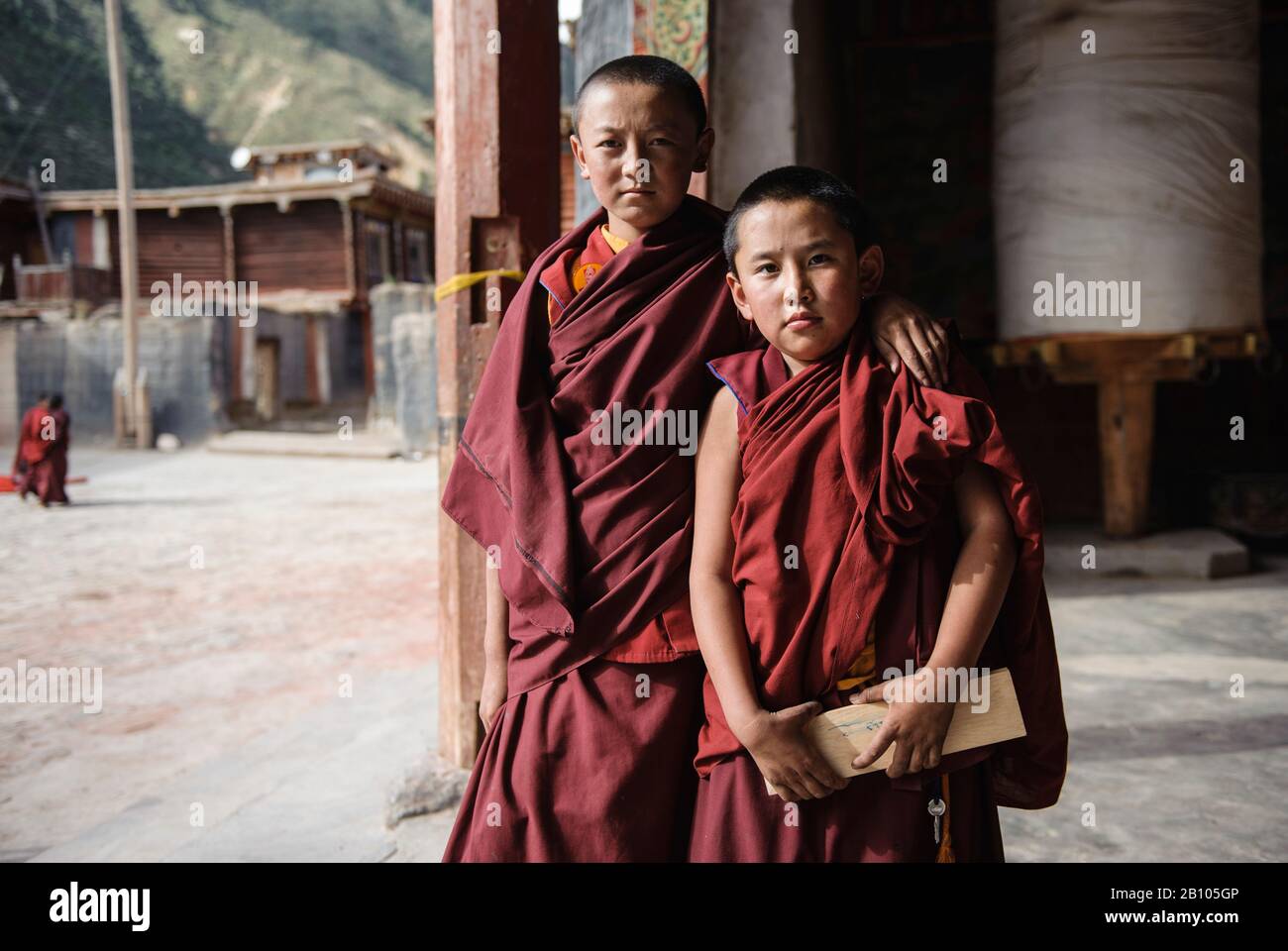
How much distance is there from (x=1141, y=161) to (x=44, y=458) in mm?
10045

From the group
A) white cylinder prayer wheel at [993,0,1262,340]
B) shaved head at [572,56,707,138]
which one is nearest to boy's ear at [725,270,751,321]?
shaved head at [572,56,707,138]

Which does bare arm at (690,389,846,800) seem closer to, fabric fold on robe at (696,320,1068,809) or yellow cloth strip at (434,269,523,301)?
fabric fold on robe at (696,320,1068,809)

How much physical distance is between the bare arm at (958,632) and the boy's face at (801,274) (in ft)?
0.99

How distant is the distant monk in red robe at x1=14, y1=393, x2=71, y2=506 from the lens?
371 inches

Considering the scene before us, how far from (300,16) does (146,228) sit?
113 feet

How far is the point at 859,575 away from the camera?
121cm

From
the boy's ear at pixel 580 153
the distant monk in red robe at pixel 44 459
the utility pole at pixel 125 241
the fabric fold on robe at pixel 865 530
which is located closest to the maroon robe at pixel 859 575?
the fabric fold on robe at pixel 865 530

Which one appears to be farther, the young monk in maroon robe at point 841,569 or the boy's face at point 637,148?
the boy's face at point 637,148

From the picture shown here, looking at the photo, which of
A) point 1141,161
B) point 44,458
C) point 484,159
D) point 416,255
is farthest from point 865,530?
point 416,255

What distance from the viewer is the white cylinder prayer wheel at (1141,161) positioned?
15.2 ft

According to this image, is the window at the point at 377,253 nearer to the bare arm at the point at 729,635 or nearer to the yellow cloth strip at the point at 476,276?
the yellow cloth strip at the point at 476,276

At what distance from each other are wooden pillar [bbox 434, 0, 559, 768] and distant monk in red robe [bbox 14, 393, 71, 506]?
8.78 meters

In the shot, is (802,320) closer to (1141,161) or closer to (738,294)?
(738,294)
